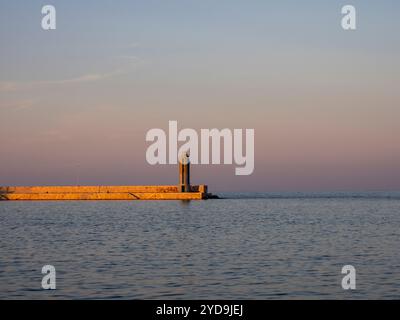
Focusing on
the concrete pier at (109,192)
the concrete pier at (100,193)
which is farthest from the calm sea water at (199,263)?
the concrete pier at (100,193)

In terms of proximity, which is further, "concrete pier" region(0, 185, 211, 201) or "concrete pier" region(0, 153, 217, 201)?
"concrete pier" region(0, 185, 211, 201)

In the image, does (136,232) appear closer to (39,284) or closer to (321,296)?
(39,284)

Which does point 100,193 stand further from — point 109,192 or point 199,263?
point 199,263

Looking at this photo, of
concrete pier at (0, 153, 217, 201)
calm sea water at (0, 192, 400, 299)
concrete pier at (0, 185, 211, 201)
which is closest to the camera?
calm sea water at (0, 192, 400, 299)

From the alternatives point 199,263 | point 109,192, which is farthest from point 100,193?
point 199,263

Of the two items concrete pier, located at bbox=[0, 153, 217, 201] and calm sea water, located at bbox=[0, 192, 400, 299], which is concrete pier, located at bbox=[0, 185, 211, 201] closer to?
concrete pier, located at bbox=[0, 153, 217, 201]

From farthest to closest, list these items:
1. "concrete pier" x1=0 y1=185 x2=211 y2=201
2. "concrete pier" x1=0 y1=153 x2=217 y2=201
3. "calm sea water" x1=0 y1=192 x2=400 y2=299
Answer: "concrete pier" x1=0 y1=185 x2=211 y2=201 < "concrete pier" x1=0 y1=153 x2=217 y2=201 < "calm sea water" x1=0 y1=192 x2=400 y2=299

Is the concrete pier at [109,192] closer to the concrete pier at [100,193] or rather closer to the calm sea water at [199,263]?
the concrete pier at [100,193]

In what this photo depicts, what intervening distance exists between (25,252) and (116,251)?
4054 millimetres

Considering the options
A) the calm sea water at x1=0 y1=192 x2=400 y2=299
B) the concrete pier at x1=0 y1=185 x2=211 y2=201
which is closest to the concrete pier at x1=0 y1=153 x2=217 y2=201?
the concrete pier at x1=0 y1=185 x2=211 y2=201
